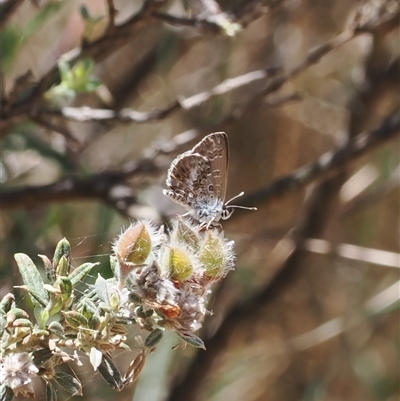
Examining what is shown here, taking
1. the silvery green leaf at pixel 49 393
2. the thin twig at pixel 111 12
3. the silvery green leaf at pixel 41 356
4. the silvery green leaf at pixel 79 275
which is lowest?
the silvery green leaf at pixel 49 393

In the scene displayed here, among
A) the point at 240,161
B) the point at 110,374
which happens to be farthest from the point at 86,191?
the point at 240,161

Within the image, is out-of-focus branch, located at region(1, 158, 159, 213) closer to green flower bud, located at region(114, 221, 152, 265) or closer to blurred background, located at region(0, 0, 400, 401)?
blurred background, located at region(0, 0, 400, 401)

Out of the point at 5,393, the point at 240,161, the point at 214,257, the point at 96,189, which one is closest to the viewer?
the point at 5,393

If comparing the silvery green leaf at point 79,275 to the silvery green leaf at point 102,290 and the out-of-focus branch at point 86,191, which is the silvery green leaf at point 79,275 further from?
the out-of-focus branch at point 86,191

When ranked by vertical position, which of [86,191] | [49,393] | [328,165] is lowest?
[328,165]

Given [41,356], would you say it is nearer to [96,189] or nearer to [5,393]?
[5,393]

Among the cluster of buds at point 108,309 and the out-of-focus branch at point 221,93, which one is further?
the out-of-focus branch at point 221,93

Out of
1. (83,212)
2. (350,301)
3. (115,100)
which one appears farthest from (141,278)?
(350,301)

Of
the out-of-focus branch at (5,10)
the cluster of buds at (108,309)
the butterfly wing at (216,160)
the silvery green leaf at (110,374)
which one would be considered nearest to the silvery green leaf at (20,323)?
the cluster of buds at (108,309)
